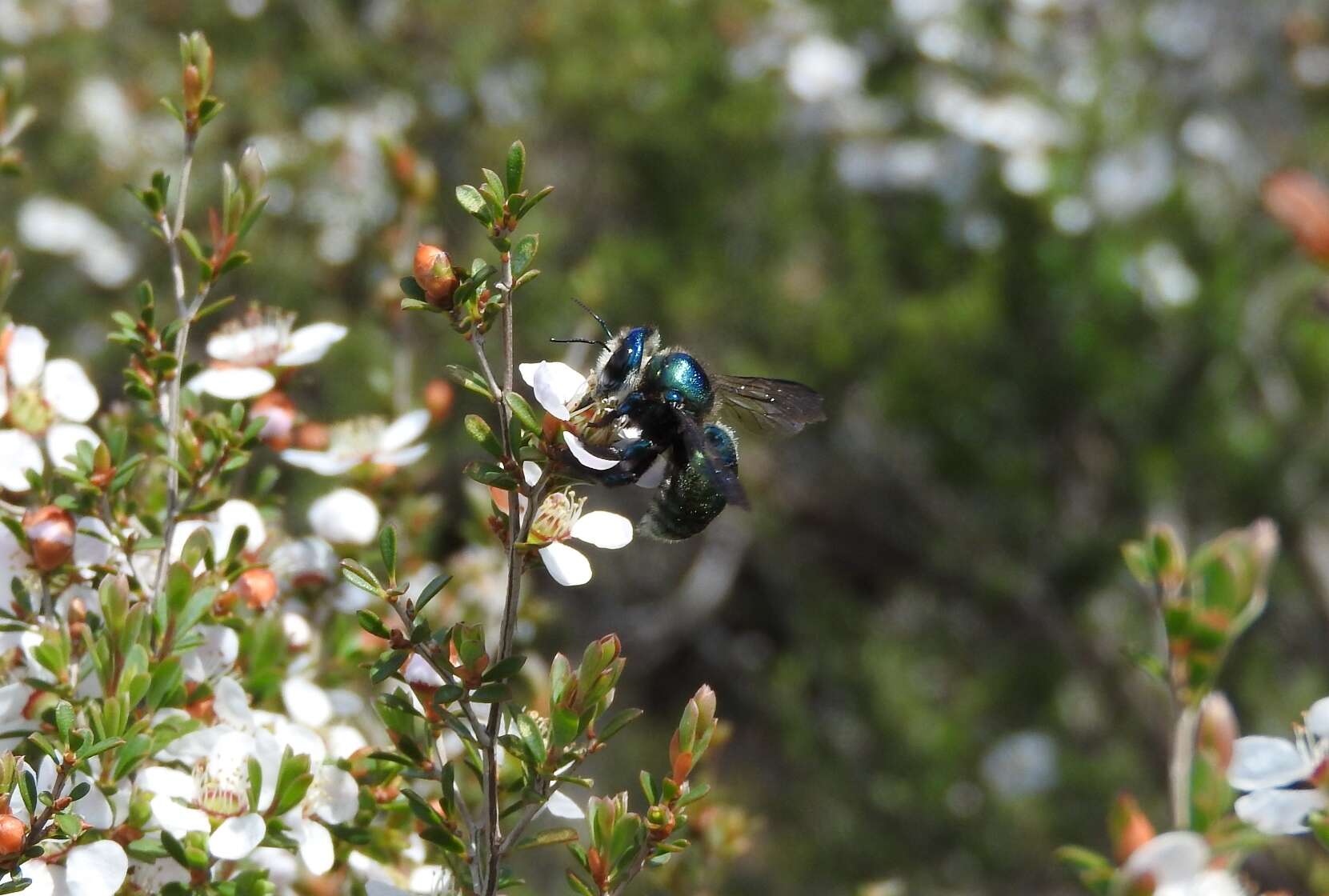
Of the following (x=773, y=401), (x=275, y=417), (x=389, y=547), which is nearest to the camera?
(x=389, y=547)

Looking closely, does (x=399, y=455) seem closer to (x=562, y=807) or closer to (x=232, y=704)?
(x=232, y=704)

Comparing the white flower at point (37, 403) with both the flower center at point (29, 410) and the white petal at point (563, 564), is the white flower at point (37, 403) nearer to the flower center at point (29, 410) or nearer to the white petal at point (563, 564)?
the flower center at point (29, 410)

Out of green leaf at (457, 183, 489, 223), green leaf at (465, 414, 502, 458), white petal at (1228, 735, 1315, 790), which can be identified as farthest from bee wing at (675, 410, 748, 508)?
white petal at (1228, 735, 1315, 790)

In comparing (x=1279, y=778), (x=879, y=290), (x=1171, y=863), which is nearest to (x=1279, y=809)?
(x=1279, y=778)

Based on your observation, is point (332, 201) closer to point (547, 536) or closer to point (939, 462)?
point (939, 462)

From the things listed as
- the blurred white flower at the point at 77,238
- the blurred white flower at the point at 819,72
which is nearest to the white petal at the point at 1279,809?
the blurred white flower at the point at 819,72

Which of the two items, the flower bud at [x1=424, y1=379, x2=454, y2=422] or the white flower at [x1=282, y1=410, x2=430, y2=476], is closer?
the white flower at [x1=282, y1=410, x2=430, y2=476]

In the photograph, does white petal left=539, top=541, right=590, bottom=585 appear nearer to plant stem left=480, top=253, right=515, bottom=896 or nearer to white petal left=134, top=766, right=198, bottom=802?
plant stem left=480, top=253, right=515, bottom=896
